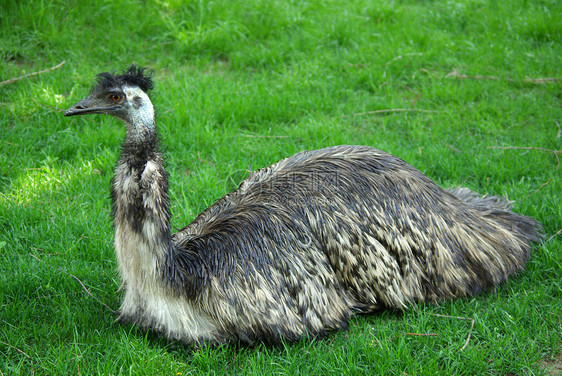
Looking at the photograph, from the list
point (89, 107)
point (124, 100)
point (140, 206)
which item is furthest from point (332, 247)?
point (89, 107)

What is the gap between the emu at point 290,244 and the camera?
3.77 metres

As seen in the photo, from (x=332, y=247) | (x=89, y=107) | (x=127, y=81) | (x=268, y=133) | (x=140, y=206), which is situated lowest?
(x=268, y=133)

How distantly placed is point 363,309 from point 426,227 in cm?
69

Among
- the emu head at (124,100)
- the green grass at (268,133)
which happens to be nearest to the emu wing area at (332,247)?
the green grass at (268,133)

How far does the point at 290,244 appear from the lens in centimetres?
409

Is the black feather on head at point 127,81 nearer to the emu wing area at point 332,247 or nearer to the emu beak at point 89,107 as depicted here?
the emu beak at point 89,107

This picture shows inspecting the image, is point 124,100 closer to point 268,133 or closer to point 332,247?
point 332,247

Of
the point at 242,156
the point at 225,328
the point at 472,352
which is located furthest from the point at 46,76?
the point at 472,352

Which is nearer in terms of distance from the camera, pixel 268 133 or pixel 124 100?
pixel 124 100

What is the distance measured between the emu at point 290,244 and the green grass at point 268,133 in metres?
0.18

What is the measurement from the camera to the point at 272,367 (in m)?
3.87

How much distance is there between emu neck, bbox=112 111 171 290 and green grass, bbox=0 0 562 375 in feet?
1.76

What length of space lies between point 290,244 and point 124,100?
4.45 ft

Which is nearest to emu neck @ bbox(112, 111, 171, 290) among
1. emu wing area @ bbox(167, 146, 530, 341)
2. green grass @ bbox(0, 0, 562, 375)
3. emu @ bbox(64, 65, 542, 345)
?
emu @ bbox(64, 65, 542, 345)
